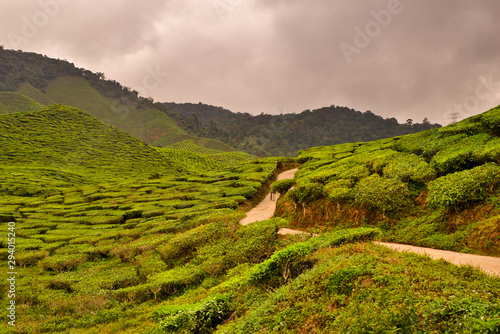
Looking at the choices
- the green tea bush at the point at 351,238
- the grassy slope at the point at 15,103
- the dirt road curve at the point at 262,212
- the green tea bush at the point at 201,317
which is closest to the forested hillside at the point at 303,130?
the grassy slope at the point at 15,103

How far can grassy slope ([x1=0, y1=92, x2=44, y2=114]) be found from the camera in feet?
325

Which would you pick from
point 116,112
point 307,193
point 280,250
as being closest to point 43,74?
point 116,112

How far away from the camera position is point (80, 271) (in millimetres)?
12312

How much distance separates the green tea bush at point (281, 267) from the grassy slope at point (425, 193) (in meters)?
4.12

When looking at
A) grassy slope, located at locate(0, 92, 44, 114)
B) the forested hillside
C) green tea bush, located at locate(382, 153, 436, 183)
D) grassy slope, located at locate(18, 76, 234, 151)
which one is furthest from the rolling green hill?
green tea bush, located at locate(382, 153, 436, 183)

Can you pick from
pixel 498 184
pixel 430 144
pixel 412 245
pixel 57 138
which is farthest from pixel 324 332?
pixel 57 138

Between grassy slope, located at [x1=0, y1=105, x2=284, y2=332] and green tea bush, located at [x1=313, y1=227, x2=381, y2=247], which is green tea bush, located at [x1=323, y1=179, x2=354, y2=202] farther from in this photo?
grassy slope, located at [x1=0, y1=105, x2=284, y2=332]

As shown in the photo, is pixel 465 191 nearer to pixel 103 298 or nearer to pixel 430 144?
pixel 430 144

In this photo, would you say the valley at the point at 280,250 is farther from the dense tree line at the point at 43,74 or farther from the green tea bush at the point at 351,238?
the dense tree line at the point at 43,74

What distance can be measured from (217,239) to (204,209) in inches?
265

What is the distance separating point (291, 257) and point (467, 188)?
5.75m

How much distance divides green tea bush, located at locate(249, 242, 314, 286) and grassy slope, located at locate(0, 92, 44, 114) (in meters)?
124

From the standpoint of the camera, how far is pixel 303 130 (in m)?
158

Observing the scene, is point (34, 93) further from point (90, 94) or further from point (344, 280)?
point (344, 280)
